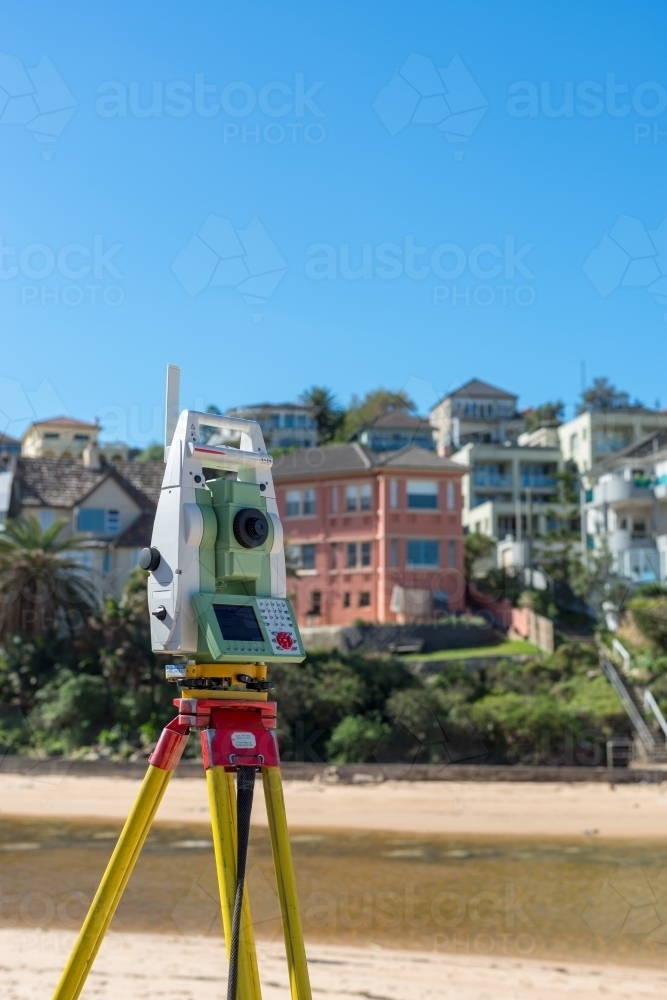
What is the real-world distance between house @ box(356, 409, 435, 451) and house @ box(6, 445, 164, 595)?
2922 centimetres

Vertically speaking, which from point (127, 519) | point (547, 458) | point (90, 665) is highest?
point (547, 458)

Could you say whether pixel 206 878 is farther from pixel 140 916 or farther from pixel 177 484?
pixel 177 484

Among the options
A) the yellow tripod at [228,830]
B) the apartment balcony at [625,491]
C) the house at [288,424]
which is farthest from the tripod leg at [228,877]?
the house at [288,424]

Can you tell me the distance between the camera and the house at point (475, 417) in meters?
76.9

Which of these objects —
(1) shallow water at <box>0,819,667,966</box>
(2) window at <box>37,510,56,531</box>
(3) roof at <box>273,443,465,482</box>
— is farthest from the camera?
(3) roof at <box>273,443,465,482</box>

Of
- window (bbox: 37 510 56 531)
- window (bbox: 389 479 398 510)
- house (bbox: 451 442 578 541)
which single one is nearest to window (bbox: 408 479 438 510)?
window (bbox: 389 479 398 510)

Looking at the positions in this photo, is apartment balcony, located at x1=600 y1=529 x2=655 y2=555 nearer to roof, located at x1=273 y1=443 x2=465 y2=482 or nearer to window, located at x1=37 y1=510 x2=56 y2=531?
roof, located at x1=273 y1=443 x2=465 y2=482

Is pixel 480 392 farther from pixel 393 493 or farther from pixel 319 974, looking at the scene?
pixel 319 974

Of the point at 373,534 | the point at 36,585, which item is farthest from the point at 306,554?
the point at 36,585

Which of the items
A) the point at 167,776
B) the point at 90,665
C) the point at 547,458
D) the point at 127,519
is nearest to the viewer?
the point at 167,776

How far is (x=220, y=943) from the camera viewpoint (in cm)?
1180

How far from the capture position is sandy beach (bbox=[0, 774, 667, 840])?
22.5m

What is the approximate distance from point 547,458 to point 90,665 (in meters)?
42.9

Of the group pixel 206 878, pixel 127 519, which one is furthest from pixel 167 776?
pixel 127 519
